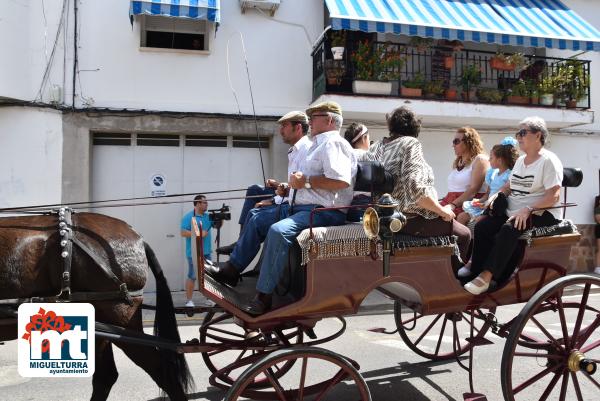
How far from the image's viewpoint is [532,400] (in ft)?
13.1

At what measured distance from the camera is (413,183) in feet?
11.3

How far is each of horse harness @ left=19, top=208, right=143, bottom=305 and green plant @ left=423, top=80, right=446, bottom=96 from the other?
27.4 feet

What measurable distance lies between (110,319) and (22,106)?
6704 mm

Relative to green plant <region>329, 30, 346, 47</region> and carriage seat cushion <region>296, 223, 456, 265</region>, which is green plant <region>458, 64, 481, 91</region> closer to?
green plant <region>329, 30, 346, 47</region>

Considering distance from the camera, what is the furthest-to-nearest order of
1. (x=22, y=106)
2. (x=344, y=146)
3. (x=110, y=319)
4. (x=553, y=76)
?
(x=553, y=76) < (x=22, y=106) < (x=344, y=146) < (x=110, y=319)

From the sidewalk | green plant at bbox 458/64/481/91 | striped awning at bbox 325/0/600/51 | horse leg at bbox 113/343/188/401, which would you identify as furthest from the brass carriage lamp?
green plant at bbox 458/64/481/91

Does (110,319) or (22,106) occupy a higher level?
(22,106)

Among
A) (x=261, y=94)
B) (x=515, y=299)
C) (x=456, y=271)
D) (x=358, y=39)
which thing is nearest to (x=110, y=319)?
(x=456, y=271)

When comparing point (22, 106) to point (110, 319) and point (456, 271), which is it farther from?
point (456, 271)

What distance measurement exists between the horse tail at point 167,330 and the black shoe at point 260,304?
58 centimetres

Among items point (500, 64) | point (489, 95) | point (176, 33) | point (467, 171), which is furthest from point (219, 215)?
point (500, 64)

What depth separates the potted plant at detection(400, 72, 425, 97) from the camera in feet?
32.7

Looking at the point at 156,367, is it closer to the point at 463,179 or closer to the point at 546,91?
the point at 463,179

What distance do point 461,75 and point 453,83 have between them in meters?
0.40
